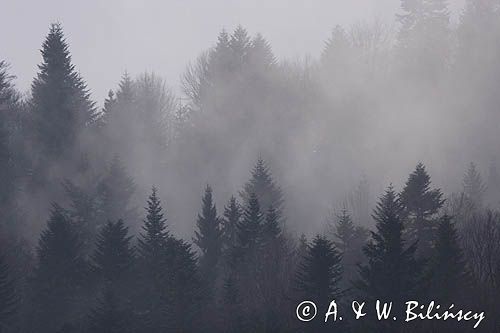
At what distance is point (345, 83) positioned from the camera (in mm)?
75750

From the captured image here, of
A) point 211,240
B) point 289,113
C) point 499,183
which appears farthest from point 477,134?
point 211,240

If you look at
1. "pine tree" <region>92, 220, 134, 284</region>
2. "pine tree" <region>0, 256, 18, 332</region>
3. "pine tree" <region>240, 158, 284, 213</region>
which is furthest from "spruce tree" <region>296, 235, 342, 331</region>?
"pine tree" <region>240, 158, 284, 213</region>

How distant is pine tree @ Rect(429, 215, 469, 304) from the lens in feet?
123

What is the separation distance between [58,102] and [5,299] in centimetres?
2483

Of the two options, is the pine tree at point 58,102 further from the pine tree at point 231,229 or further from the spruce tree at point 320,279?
the spruce tree at point 320,279

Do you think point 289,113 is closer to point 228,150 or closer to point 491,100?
point 228,150

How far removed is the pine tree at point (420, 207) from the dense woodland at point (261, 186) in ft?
0.25

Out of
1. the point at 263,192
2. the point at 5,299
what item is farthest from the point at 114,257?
the point at 263,192

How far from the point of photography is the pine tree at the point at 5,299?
40.7m

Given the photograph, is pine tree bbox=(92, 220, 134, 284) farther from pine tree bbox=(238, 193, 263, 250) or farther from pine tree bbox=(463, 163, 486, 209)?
pine tree bbox=(463, 163, 486, 209)

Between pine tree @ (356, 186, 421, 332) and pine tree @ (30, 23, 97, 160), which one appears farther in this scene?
pine tree @ (30, 23, 97, 160)

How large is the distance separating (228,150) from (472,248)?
2753 centimetres

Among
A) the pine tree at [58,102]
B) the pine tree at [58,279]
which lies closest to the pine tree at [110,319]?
the pine tree at [58,279]

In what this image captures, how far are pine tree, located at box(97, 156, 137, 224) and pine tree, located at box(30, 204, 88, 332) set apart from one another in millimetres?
7749
